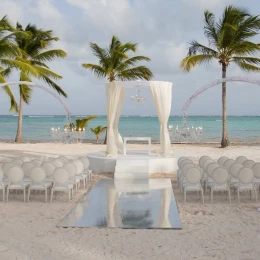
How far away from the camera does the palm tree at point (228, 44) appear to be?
63.0 feet

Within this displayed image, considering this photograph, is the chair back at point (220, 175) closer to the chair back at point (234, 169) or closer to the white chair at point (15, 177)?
the chair back at point (234, 169)

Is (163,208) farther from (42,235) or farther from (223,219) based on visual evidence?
(42,235)

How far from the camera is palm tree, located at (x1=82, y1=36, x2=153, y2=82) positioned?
22016 millimetres

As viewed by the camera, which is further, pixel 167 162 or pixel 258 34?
pixel 258 34

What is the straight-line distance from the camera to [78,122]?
24688 millimetres

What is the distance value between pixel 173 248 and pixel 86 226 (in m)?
1.57

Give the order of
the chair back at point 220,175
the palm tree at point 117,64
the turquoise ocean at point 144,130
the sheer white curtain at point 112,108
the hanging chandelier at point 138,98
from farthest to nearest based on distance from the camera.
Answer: the turquoise ocean at point 144,130, the palm tree at point 117,64, the hanging chandelier at point 138,98, the sheer white curtain at point 112,108, the chair back at point 220,175

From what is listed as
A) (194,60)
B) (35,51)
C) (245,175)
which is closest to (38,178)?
(245,175)

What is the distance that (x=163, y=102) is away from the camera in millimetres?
12516

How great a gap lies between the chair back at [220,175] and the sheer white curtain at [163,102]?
15.2ft

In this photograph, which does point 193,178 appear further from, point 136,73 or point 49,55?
point 49,55

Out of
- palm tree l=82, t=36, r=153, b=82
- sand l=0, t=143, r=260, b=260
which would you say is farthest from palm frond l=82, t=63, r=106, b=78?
sand l=0, t=143, r=260, b=260

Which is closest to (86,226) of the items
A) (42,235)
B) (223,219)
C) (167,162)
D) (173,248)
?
(42,235)

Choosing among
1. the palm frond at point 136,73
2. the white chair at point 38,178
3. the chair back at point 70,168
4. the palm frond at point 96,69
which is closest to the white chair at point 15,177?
the white chair at point 38,178
